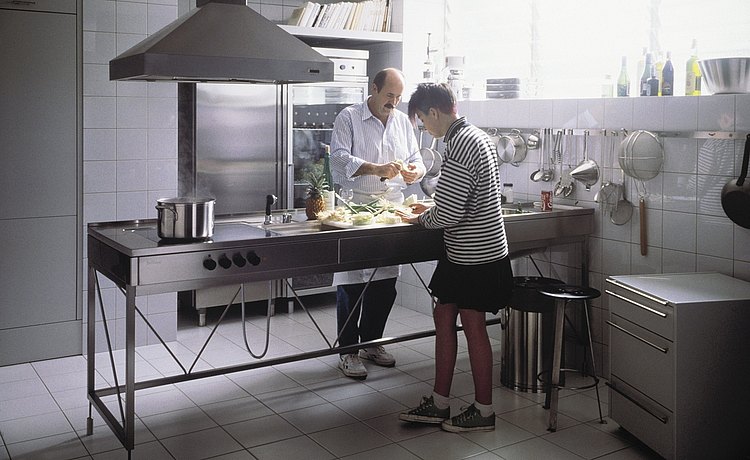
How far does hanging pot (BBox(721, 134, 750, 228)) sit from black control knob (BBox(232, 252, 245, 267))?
7.36 ft

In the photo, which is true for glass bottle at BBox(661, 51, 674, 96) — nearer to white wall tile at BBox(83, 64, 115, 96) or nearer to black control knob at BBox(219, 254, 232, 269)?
black control knob at BBox(219, 254, 232, 269)

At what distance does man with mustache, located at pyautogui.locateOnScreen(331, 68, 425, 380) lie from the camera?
4.54m

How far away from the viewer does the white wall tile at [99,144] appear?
4.79m

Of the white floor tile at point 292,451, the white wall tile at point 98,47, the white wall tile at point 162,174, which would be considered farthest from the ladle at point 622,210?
the white wall tile at point 98,47

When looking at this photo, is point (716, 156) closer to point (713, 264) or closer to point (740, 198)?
point (740, 198)

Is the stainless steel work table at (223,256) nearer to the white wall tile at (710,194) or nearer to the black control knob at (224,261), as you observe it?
the black control knob at (224,261)

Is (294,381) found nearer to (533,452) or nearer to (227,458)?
(227,458)

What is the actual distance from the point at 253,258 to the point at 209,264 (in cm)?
20

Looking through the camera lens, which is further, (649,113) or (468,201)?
(649,113)

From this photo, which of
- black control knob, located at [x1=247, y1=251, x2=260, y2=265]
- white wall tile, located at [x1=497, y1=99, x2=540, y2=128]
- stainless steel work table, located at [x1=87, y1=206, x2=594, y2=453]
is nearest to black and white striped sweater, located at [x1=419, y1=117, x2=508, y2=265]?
stainless steel work table, located at [x1=87, y1=206, x2=594, y2=453]

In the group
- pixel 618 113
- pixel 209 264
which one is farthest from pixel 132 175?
pixel 618 113

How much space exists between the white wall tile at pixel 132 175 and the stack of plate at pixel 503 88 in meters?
2.24

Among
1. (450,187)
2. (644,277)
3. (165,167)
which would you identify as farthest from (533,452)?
(165,167)

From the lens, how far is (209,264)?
3.32 m
